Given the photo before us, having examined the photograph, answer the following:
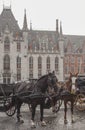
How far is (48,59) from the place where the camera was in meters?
60.4

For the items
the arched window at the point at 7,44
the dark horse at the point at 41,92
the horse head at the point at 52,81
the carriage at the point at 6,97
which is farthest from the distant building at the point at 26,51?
the horse head at the point at 52,81

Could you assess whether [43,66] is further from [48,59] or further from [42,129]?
[42,129]

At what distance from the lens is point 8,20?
6047 cm

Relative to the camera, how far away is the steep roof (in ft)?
194

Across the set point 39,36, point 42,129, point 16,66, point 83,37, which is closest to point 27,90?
point 42,129

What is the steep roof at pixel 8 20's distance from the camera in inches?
2333

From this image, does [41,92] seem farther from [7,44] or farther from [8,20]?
[8,20]

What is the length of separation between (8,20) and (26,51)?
269 inches

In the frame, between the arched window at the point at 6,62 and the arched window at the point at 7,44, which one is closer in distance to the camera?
the arched window at the point at 6,62

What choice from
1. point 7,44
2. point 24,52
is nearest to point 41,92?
point 7,44

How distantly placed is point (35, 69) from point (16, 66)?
346 centimetres

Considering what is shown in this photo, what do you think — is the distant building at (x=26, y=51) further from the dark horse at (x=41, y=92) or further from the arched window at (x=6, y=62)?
the dark horse at (x=41, y=92)

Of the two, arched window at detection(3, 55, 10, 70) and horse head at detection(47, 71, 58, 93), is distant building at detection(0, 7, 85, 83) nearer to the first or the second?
arched window at detection(3, 55, 10, 70)

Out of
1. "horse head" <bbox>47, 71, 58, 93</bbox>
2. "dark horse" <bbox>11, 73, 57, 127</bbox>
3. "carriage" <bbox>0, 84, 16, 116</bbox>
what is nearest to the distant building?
"carriage" <bbox>0, 84, 16, 116</bbox>
